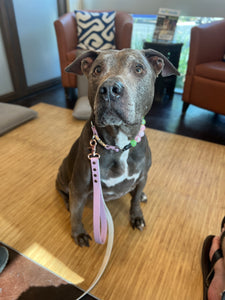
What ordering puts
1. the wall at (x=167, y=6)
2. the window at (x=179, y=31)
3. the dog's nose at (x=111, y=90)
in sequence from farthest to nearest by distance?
1. the window at (x=179, y=31)
2. the wall at (x=167, y=6)
3. the dog's nose at (x=111, y=90)

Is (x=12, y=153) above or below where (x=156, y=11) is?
below

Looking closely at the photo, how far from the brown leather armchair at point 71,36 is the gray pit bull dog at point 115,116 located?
2114 mm

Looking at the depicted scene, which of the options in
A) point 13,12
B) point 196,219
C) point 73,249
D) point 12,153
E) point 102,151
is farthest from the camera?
point 13,12

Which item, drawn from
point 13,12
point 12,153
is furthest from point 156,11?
point 12,153

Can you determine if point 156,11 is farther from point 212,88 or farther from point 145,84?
point 145,84

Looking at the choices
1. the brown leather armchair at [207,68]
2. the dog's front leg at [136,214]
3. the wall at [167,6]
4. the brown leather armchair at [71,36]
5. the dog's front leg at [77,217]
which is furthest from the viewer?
the wall at [167,6]

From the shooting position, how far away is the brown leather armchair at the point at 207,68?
2.49 metres

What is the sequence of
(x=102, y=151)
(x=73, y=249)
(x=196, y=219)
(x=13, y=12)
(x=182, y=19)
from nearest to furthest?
(x=102, y=151) < (x=73, y=249) < (x=196, y=219) < (x=13, y=12) < (x=182, y=19)

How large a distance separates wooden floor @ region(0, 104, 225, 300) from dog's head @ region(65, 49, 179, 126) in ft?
2.58

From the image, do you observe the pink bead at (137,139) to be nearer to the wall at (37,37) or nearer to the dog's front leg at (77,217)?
the dog's front leg at (77,217)

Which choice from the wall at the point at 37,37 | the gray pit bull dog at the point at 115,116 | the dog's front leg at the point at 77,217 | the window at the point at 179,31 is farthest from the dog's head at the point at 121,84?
the wall at the point at 37,37

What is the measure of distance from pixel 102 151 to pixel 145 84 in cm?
38

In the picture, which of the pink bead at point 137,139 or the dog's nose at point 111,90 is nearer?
the dog's nose at point 111,90

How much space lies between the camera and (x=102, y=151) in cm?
107
